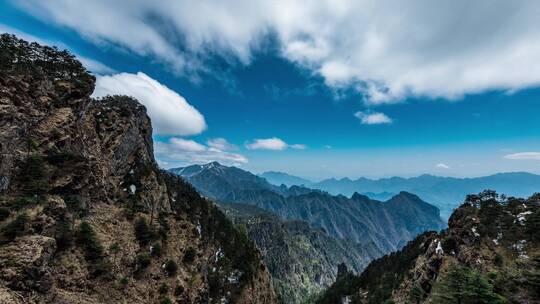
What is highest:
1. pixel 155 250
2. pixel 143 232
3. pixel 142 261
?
pixel 143 232

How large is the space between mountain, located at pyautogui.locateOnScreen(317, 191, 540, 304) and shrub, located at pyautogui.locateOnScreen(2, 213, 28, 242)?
52.1 metres

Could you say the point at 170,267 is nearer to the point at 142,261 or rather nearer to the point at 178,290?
the point at 178,290

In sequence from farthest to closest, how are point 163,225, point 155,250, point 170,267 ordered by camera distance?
1. point 163,225
2. point 155,250
3. point 170,267

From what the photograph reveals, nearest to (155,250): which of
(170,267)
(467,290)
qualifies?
(170,267)

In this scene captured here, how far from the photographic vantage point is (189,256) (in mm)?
66250

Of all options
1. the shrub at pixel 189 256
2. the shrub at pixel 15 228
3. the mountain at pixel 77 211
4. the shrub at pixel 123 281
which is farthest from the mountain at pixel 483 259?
the shrub at pixel 15 228

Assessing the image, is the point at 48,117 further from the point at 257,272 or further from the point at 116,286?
the point at 257,272

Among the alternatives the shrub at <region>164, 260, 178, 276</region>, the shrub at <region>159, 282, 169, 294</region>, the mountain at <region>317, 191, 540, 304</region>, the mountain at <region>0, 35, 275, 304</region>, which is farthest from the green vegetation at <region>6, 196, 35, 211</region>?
the mountain at <region>317, 191, 540, 304</region>

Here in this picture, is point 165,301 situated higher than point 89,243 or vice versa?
point 89,243

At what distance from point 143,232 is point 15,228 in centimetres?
2649

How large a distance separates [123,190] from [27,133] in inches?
1294

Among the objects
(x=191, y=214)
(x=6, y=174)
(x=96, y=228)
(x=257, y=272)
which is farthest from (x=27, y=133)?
(x=257, y=272)

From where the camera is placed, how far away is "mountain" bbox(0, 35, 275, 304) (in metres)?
35.2

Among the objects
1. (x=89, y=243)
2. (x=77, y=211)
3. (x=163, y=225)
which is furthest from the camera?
(x=163, y=225)
